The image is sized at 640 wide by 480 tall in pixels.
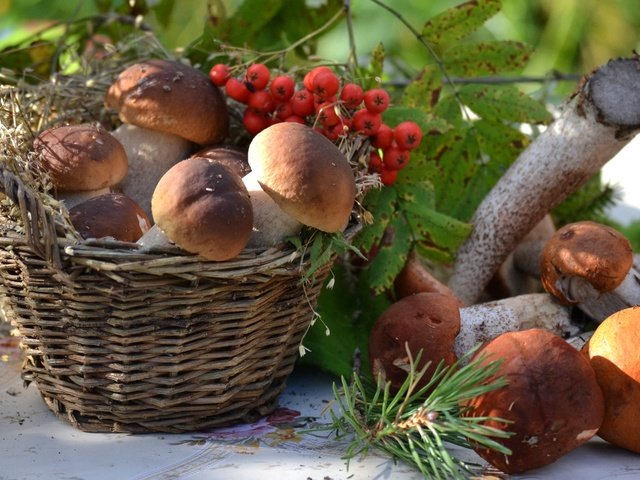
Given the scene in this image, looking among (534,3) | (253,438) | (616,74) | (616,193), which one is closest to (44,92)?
(253,438)

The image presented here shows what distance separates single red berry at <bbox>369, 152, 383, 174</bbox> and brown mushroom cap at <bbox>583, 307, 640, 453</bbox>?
532mm

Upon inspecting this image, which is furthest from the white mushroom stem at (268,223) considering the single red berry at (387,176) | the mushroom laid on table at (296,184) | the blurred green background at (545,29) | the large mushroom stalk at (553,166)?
the blurred green background at (545,29)

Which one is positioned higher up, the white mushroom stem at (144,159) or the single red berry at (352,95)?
the single red berry at (352,95)

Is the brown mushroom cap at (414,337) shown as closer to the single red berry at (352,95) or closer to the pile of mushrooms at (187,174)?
the pile of mushrooms at (187,174)

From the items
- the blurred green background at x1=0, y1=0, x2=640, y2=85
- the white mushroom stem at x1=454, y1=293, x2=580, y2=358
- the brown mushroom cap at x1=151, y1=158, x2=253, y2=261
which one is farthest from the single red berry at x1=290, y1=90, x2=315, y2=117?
the blurred green background at x1=0, y1=0, x2=640, y2=85

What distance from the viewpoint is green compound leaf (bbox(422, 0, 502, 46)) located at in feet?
5.94

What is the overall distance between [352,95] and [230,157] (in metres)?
0.26

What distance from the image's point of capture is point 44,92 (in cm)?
167

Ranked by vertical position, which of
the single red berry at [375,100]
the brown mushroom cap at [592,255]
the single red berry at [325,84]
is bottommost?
the brown mushroom cap at [592,255]

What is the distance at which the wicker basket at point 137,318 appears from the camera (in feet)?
3.85

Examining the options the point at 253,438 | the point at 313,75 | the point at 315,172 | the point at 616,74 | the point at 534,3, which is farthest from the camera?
the point at 534,3

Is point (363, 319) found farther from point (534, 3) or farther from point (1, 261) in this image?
point (534, 3)

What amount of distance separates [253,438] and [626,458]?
0.60 m

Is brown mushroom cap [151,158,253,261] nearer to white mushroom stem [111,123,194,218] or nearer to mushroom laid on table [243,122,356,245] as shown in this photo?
mushroom laid on table [243,122,356,245]
